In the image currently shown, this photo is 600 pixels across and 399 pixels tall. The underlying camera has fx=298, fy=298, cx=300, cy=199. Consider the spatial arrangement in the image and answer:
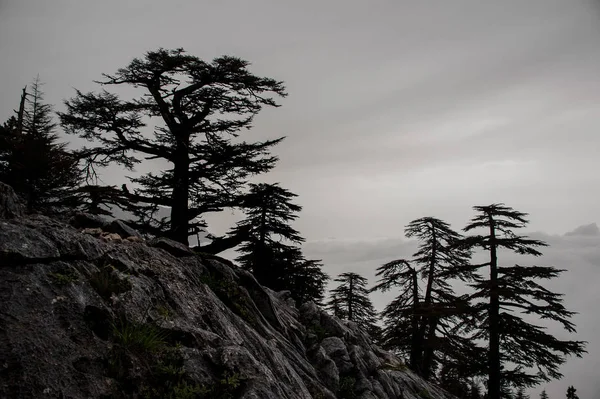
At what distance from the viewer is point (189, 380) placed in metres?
4.23

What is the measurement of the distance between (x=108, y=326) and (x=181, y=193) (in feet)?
33.7

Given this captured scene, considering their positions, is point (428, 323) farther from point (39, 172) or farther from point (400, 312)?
point (39, 172)

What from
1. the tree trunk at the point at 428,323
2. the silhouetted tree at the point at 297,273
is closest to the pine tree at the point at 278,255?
the silhouetted tree at the point at 297,273

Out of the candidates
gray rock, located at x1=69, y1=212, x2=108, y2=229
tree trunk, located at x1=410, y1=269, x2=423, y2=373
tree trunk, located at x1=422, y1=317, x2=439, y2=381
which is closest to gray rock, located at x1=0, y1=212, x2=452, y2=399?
gray rock, located at x1=69, y1=212, x2=108, y2=229

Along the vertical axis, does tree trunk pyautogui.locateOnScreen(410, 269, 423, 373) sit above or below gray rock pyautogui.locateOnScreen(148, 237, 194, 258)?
below

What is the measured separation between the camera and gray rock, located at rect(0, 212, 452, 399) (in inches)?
137

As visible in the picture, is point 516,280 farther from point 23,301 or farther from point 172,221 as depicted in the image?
point 23,301

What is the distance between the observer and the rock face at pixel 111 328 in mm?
3480

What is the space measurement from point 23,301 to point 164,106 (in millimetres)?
12203

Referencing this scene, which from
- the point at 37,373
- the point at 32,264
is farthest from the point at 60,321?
the point at 32,264

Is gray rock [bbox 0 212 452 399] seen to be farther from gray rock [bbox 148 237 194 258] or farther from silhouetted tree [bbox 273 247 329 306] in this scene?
silhouetted tree [bbox 273 247 329 306]

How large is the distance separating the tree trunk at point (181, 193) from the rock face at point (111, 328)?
6.48 metres

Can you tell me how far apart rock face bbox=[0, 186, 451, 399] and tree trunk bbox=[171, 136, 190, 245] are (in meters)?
6.48

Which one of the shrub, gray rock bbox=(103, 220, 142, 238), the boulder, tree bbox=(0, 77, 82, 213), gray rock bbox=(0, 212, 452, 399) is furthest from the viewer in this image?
tree bbox=(0, 77, 82, 213)
